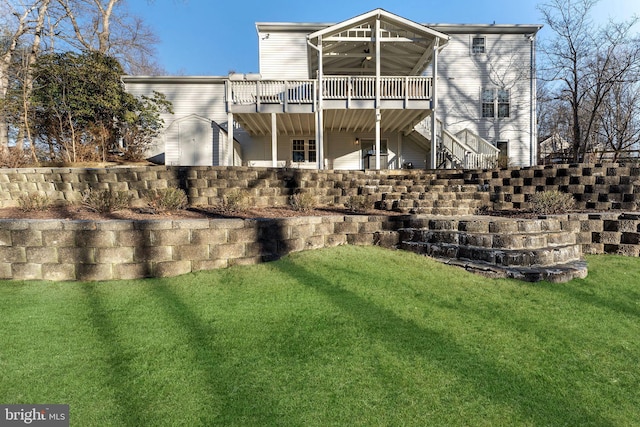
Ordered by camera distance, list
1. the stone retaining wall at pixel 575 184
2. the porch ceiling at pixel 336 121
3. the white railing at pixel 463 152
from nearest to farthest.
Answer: the stone retaining wall at pixel 575 184
the white railing at pixel 463 152
the porch ceiling at pixel 336 121

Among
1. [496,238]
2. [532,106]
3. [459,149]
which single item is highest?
[532,106]

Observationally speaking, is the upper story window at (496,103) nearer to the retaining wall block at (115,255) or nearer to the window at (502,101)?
the window at (502,101)

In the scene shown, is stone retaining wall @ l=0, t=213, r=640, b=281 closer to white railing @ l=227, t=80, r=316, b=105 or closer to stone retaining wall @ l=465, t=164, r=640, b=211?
stone retaining wall @ l=465, t=164, r=640, b=211

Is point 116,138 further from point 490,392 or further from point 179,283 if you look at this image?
point 490,392

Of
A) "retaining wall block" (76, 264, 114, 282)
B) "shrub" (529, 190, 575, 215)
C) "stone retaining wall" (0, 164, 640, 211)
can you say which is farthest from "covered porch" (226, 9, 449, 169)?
"retaining wall block" (76, 264, 114, 282)

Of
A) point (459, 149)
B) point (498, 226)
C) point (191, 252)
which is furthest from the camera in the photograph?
point (459, 149)

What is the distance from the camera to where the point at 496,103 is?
15.3m

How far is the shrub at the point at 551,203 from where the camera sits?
6.62 metres

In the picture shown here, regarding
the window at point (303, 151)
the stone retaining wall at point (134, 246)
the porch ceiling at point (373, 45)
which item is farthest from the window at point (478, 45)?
the stone retaining wall at point (134, 246)

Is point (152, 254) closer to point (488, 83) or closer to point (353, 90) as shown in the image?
point (353, 90)

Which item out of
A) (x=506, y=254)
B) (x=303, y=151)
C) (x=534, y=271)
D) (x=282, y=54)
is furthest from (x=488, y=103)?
(x=534, y=271)

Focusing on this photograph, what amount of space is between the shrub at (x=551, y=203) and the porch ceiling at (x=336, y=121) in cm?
601

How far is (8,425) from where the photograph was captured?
1851 millimetres

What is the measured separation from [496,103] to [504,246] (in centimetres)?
1359
